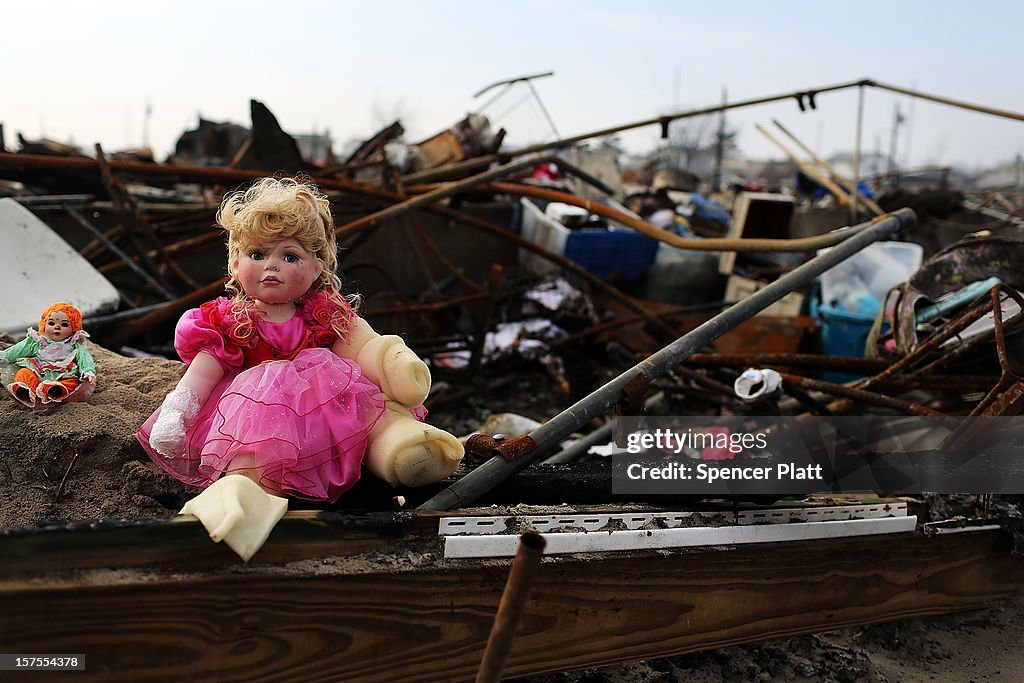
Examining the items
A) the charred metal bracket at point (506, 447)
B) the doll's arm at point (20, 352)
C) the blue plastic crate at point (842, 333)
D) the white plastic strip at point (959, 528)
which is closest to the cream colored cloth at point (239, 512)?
the charred metal bracket at point (506, 447)

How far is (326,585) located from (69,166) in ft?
11.1

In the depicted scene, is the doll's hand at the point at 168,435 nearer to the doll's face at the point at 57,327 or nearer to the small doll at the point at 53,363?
the small doll at the point at 53,363

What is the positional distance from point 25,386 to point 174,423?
0.61 m

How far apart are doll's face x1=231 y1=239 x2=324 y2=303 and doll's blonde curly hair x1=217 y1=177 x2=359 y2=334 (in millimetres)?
19

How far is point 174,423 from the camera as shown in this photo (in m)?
1.81

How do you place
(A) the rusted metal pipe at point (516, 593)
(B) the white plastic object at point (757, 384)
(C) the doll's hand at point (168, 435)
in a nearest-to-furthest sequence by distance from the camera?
(A) the rusted metal pipe at point (516, 593), (C) the doll's hand at point (168, 435), (B) the white plastic object at point (757, 384)

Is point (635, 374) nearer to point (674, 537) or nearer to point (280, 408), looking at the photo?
point (674, 537)

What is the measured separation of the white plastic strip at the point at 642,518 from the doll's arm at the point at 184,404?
2.36 feet

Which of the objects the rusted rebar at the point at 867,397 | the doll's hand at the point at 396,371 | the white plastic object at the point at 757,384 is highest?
the doll's hand at the point at 396,371

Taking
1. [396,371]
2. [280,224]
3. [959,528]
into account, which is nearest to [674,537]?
[396,371]

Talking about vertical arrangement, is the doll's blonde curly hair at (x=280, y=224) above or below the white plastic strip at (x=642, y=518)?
above

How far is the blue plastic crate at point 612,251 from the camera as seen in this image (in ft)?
20.2

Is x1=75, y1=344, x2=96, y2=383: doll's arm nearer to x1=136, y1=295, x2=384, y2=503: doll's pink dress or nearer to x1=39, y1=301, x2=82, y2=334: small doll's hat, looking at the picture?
x1=39, y1=301, x2=82, y2=334: small doll's hat

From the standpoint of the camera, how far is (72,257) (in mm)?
3412
